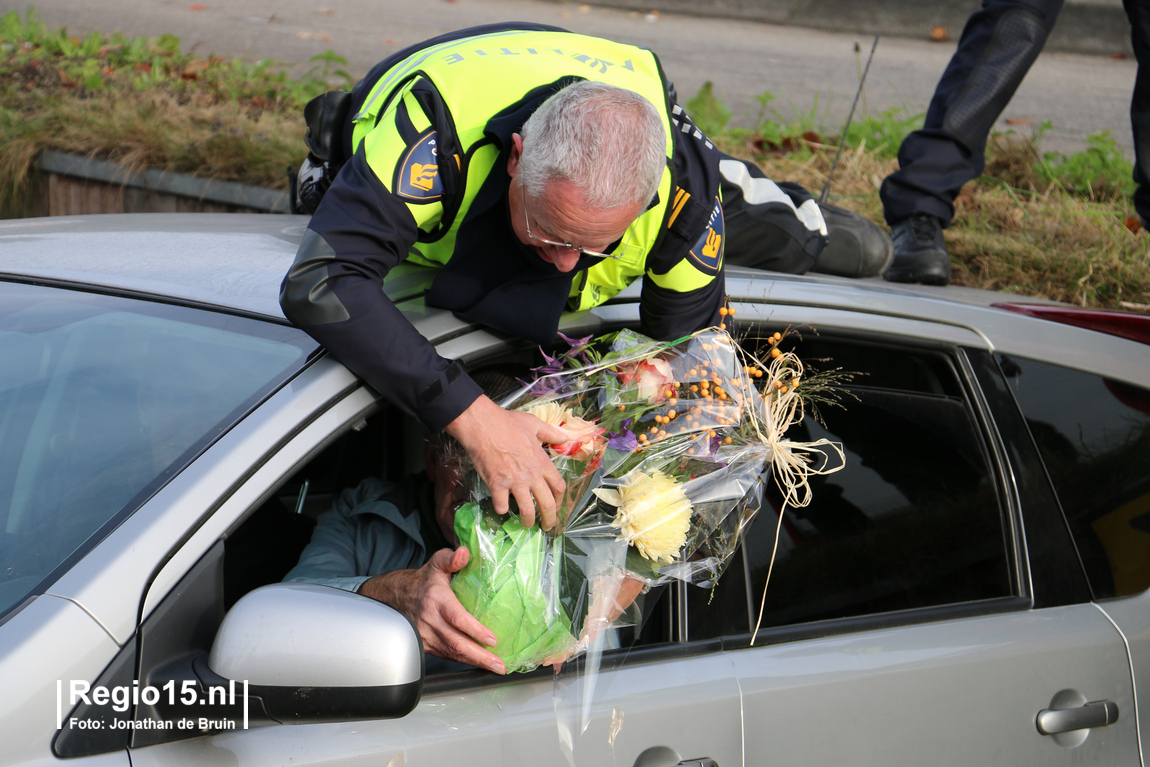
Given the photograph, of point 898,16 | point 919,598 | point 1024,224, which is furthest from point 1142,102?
point 898,16

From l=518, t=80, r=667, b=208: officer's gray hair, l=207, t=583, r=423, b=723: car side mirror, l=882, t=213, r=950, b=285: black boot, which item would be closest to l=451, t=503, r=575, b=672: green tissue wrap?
l=207, t=583, r=423, b=723: car side mirror

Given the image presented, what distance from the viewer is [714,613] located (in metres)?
1.65

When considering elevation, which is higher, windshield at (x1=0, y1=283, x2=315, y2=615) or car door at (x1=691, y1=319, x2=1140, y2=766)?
windshield at (x1=0, y1=283, x2=315, y2=615)

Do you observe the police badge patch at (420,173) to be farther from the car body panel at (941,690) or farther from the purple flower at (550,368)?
the car body panel at (941,690)

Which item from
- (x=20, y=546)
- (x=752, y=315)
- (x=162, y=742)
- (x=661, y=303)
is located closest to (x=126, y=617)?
(x=162, y=742)

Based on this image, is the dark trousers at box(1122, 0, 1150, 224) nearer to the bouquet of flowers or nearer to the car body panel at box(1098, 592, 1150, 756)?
the car body panel at box(1098, 592, 1150, 756)

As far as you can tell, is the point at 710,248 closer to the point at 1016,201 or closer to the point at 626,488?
the point at 626,488

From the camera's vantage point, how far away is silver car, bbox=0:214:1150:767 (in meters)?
1.18

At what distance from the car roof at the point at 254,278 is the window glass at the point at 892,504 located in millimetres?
124

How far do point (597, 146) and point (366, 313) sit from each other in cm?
49

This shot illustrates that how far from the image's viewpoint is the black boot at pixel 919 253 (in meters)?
3.00

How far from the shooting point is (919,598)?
187cm

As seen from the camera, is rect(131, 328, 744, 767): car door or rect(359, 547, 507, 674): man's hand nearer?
rect(131, 328, 744, 767): car door

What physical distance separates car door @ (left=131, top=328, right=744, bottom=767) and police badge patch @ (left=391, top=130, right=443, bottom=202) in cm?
29
